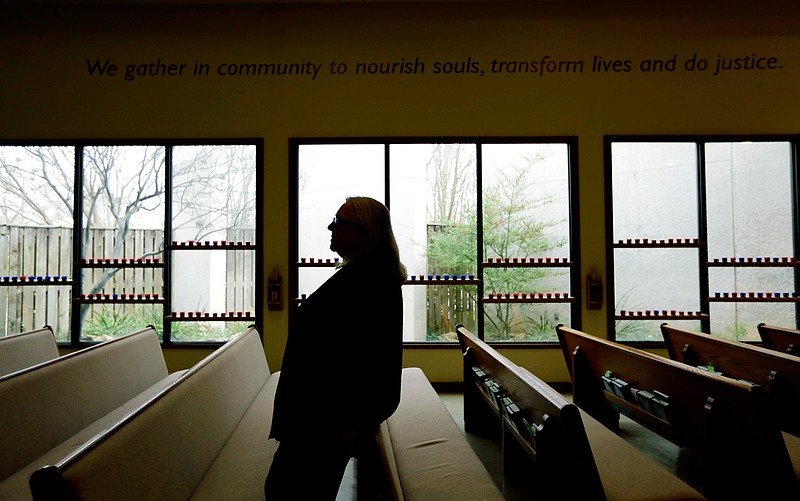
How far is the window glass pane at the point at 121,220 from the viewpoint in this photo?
4309mm

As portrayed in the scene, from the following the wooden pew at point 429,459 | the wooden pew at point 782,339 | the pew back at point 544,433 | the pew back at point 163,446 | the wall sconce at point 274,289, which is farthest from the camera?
the wall sconce at point 274,289

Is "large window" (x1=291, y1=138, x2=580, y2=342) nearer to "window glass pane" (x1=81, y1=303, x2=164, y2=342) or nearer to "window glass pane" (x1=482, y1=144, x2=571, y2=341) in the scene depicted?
"window glass pane" (x1=482, y1=144, x2=571, y2=341)

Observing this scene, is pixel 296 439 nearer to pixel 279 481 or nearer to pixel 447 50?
pixel 279 481

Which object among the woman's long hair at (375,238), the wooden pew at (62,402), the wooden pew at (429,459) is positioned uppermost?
the woman's long hair at (375,238)

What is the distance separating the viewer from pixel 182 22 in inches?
169

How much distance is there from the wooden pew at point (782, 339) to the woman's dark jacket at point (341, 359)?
2615 mm

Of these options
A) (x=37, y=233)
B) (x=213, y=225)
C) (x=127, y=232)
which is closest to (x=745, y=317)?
(x=213, y=225)

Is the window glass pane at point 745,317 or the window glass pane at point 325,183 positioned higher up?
the window glass pane at point 325,183

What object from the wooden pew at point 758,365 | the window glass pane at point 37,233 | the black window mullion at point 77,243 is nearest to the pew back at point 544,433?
the wooden pew at point 758,365

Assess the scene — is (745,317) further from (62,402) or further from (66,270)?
(66,270)

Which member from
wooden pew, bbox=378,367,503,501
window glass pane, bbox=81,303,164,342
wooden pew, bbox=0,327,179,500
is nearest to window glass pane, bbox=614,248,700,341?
wooden pew, bbox=378,367,503,501

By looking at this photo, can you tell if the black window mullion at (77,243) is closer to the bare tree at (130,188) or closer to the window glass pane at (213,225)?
the bare tree at (130,188)

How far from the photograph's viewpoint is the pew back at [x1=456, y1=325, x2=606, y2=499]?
53.0 inches

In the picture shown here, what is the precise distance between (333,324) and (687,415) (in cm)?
151
